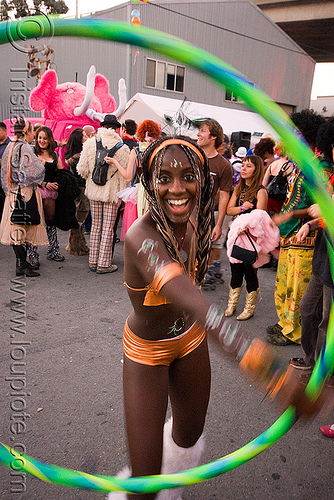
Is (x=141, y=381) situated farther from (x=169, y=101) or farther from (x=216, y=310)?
(x=169, y=101)

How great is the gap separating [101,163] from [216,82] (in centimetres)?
389

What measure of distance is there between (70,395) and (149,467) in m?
1.45

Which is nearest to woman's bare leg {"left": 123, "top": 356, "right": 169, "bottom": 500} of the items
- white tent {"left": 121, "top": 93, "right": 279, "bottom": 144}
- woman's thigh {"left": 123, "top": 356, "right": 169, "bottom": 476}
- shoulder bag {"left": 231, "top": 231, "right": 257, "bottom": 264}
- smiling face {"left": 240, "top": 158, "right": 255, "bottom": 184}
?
woman's thigh {"left": 123, "top": 356, "right": 169, "bottom": 476}

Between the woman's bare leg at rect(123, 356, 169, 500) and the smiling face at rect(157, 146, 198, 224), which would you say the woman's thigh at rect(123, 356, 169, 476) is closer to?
the woman's bare leg at rect(123, 356, 169, 500)

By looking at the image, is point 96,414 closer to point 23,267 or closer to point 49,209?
point 23,267

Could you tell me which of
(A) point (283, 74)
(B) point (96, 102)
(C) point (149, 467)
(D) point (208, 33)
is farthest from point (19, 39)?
(A) point (283, 74)

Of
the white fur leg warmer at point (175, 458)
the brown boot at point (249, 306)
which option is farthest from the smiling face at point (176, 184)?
the brown boot at point (249, 306)

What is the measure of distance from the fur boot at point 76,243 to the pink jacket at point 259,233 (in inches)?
134

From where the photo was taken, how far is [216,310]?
1290mm

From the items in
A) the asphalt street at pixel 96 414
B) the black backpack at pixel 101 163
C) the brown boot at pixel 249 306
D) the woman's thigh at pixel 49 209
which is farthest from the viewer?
the woman's thigh at pixel 49 209

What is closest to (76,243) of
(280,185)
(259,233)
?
(259,233)

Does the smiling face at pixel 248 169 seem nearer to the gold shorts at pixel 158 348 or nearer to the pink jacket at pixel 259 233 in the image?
the pink jacket at pixel 259 233

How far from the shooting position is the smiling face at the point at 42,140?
547 cm

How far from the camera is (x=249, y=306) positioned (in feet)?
14.5
